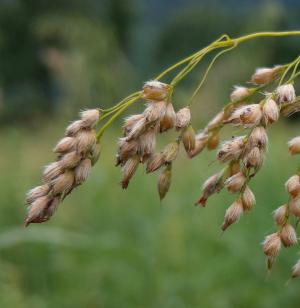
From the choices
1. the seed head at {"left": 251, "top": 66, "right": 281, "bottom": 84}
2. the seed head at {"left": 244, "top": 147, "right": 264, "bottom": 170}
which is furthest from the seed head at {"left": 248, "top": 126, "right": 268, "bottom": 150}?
the seed head at {"left": 251, "top": 66, "right": 281, "bottom": 84}

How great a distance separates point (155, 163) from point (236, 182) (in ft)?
0.48

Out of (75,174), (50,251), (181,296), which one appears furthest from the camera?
(50,251)

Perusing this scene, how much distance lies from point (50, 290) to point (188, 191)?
Answer: 1586 millimetres

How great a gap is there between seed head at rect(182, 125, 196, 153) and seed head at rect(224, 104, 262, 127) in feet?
0.35

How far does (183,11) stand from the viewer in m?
30.3

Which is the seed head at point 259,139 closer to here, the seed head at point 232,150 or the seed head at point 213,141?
the seed head at point 232,150

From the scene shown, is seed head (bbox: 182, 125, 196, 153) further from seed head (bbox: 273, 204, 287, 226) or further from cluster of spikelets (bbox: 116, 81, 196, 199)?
seed head (bbox: 273, 204, 287, 226)

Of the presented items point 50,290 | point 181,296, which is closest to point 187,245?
point 181,296

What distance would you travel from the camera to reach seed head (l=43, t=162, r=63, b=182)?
128 centimetres

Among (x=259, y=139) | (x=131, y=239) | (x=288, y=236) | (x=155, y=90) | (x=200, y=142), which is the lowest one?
(x=131, y=239)

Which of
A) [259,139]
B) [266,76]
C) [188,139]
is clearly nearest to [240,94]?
[266,76]

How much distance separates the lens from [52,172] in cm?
129

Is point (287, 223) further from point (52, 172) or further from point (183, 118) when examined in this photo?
point (52, 172)

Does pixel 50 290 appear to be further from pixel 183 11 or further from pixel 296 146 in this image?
pixel 183 11
